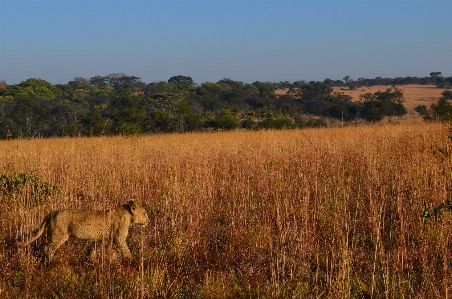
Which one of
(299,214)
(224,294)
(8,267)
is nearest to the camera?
(224,294)

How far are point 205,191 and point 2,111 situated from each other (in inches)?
948

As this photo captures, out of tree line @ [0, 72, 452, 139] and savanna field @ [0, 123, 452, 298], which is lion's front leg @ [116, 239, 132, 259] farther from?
tree line @ [0, 72, 452, 139]

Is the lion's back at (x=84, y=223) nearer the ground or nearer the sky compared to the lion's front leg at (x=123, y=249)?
nearer the sky

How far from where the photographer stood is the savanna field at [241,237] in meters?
3.78

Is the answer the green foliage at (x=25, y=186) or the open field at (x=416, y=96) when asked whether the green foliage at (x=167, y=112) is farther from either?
the green foliage at (x=25, y=186)

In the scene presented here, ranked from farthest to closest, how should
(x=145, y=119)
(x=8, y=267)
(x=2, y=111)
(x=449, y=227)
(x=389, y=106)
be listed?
(x=389, y=106) → (x=2, y=111) → (x=145, y=119) → (x=449, y=227) → (x=8, y=267)

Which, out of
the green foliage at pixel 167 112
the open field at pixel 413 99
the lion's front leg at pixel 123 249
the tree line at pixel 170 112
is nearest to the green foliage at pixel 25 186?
the lion's front leg at pixel 123 249

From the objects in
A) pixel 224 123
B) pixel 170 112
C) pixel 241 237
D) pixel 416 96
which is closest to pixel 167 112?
pixel 170 112

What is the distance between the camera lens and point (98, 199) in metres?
6.43

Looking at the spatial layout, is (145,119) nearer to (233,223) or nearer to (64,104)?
(64,104)

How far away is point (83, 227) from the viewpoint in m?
4.43

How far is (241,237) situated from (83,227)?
151 cm

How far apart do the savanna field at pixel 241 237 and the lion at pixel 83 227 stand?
139 mm

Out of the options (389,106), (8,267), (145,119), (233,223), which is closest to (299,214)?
(233,223)
